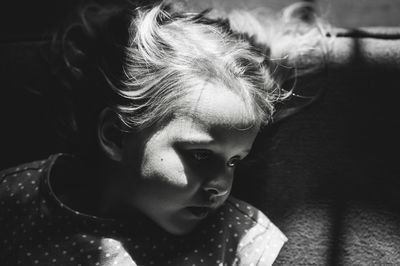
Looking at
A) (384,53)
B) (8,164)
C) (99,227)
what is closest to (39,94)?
(8,164)

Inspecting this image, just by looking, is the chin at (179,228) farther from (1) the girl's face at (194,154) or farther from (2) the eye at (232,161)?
(2) the eye at (232,161)

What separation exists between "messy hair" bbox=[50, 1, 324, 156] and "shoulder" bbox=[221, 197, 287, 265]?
199 mm

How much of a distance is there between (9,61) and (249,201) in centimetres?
66

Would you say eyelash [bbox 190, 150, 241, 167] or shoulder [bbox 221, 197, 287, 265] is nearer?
eyelash [bbox 190, 150, 241, 167]

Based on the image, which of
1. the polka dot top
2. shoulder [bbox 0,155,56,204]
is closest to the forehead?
the polka dot top

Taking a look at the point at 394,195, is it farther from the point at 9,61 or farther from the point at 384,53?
the point at 9,61

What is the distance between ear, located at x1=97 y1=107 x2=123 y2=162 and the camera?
995 mm

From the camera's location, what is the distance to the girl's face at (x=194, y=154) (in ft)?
2.95

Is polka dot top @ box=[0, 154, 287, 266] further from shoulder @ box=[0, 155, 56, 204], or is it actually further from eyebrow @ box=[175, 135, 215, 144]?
eyebrow @ box=[175, 135, 215, 144]

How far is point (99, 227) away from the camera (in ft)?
3.32

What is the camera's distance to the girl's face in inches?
35.4

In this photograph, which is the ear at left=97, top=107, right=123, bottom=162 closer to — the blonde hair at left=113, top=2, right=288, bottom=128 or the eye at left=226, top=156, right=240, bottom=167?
the blonde hair at left=113, top=2, right=288, bottom=128

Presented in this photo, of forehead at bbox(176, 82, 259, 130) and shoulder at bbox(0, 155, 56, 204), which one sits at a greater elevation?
forehead at bbox(176, 82, 259, 130)

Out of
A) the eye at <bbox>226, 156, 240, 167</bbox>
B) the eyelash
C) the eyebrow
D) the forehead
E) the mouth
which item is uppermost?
the forehead
